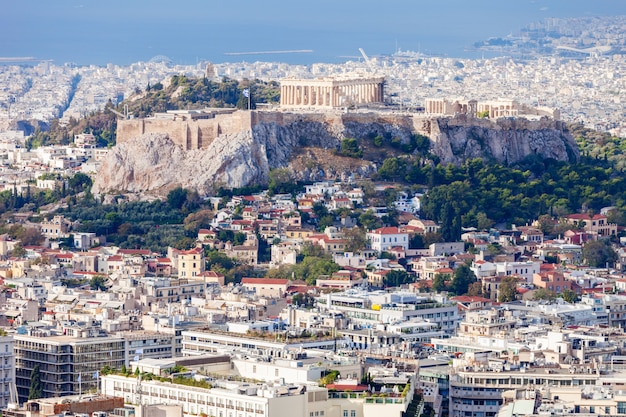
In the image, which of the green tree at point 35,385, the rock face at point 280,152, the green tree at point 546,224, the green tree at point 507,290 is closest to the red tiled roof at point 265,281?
the green tree at point 507,290

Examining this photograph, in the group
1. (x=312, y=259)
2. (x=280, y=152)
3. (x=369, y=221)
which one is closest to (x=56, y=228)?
(x=280, y=152)

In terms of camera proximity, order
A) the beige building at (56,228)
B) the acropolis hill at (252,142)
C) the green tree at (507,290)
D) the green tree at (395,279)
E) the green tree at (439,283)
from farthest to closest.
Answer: the acropolis hill at (252,142) → the beige building at (56,228) → the green tree at (395,279) → the green tree at (439,283) → the green tree at (507,290)

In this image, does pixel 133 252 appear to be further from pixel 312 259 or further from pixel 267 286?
pixel 267 286

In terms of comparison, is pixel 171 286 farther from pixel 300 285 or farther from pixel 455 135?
pixel 455 135

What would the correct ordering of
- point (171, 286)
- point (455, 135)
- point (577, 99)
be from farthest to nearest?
point (577, 99), point (455, 135), point (171, 286)

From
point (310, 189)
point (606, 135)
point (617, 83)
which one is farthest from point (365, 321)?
point (617, 83)

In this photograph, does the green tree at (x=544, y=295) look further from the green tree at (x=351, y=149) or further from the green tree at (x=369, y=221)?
the green tree at (x=351, y=149)
